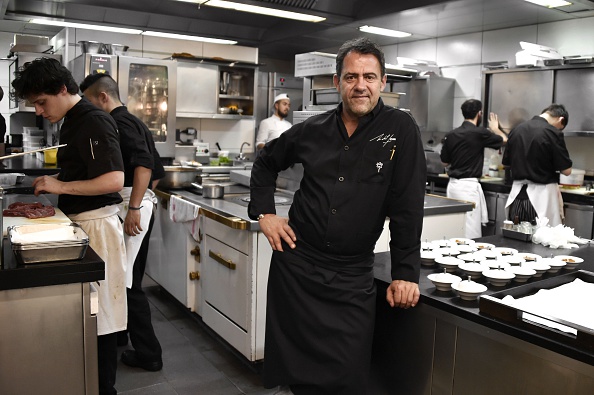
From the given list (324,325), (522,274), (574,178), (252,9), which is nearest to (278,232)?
(324,325)

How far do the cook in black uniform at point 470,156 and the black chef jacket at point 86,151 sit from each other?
4108 millimetres

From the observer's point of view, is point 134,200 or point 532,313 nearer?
point 532,313

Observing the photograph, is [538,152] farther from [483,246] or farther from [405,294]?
[405,294]

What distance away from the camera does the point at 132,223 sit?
3.36 metres

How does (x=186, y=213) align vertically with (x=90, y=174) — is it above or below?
below

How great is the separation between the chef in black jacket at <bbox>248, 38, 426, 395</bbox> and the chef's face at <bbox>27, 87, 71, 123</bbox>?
122 cm

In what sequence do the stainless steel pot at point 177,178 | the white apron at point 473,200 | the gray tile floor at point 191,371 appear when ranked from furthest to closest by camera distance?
the white apron at point 473,200, the stainless steel pot at point 177,178, the gray tile floor at point 191,371

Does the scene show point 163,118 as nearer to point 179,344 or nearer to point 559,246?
point 179,344

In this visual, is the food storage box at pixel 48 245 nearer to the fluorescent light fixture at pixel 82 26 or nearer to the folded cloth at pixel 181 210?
the folded cloth at pixel 181 210

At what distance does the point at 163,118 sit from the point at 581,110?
14.9 feet

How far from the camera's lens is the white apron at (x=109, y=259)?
2729 millimetres

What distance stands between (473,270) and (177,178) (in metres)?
3.05

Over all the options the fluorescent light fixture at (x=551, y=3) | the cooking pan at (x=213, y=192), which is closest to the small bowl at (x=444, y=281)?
the cooking pan at (x=213, y=192)

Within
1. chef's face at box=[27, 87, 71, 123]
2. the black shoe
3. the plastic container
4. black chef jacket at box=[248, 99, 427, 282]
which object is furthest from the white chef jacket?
black chef jacket at box=[248, 99, 427, 282]
